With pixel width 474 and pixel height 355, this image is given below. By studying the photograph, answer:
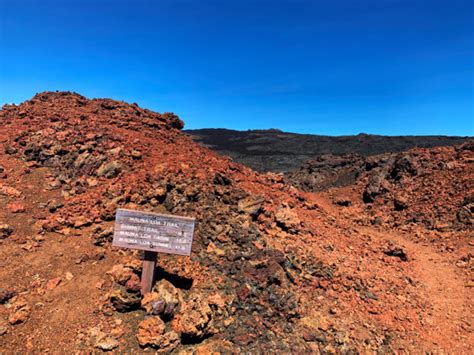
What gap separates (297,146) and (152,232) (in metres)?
43.2

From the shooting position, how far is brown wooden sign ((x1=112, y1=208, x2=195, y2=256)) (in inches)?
209

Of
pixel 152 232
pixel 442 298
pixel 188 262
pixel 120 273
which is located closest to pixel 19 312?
pixel 120 273

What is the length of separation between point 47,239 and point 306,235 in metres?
6.21

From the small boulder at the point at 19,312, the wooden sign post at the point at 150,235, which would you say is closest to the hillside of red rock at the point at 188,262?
the small boulder at the point at 19,312

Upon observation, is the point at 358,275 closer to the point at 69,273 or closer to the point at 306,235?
the point at 306,235

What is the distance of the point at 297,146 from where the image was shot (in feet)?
154

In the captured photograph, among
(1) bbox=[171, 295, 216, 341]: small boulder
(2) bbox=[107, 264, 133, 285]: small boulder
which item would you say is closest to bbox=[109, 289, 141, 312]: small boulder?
(2) bbox=[107, 264, 133, 285]: small boulder

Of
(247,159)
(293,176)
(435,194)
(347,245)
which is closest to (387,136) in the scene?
(247,159)

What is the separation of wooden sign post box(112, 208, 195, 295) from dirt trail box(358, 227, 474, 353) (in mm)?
5033

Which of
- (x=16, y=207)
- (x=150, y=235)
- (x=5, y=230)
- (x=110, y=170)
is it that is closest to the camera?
(x=150, y=235)

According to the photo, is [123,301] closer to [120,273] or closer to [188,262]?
[120,273]

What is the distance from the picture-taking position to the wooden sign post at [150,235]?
5.31m

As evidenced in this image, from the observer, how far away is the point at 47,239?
21.2 feet

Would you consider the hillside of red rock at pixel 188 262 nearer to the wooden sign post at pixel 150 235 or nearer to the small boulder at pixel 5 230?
the small boulder at pixel 5 230
